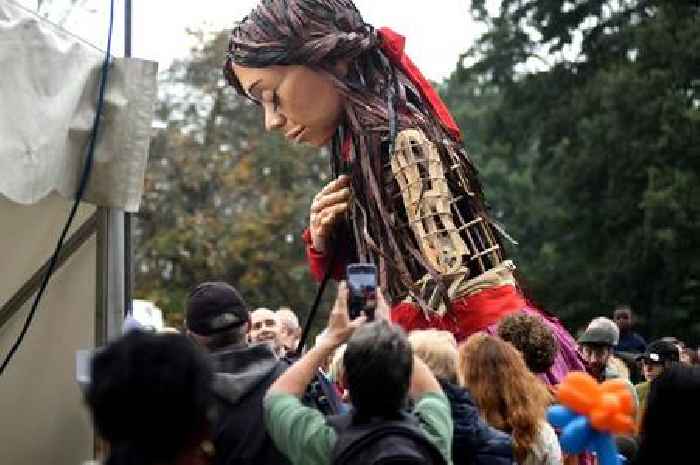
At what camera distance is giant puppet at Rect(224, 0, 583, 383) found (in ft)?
21.7

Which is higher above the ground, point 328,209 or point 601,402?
point 328,209

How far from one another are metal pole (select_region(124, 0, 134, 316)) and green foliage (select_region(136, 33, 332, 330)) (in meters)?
26.3

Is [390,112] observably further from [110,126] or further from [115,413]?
[115,413]

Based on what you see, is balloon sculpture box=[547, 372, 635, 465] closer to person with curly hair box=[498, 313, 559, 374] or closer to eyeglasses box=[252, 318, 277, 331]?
person with curly hair box=[498, 313, 559, 374]

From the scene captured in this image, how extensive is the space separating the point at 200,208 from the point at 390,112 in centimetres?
2764

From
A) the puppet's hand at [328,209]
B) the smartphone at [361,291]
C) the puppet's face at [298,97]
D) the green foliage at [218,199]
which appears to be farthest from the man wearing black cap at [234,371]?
the green foliage at [218,199]

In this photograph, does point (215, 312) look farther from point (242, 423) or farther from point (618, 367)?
point (618, 367)

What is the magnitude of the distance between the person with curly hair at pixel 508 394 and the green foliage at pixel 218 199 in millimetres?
26946

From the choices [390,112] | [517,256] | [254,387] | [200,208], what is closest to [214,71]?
[200,208]

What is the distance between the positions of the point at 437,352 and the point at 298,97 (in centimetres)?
234

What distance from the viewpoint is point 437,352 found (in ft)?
15.9

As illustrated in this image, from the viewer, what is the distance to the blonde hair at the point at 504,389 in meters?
5.18

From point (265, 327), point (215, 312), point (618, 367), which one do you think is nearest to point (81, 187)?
point (215, 312)

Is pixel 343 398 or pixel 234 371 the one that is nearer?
pixel 234 371
